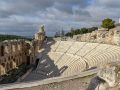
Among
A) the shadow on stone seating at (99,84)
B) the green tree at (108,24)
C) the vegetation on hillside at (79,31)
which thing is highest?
the shadow on stone seating at (99,84)

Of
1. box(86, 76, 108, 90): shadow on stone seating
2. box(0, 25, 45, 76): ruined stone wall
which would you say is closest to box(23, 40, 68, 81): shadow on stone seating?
box(0, 25, 45, 76): ruined stone wall

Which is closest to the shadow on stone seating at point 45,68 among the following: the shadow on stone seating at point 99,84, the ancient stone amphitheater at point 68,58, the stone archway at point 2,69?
the ancient stone amphitheater at point 68,58

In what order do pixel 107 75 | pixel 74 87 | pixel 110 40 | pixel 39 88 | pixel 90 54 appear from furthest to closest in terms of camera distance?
pixel 110 40 → pixel 90 54 → pixel 74 87 → pixel 39 88 → pixel 107 75

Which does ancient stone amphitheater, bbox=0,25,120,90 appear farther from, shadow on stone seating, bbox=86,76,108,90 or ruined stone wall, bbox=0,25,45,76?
shadow on stone seating, bbox=86,76,108,90

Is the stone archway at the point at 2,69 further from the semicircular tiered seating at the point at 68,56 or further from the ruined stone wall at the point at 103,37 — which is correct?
the ruined stone wall at the point at 103,37

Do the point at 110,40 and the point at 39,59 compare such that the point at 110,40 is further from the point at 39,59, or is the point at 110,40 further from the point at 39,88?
A: the point at 39,88

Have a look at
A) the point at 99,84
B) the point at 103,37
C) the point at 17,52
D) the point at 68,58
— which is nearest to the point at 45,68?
the point at 68,58

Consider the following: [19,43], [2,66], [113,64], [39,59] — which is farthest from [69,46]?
[113,64]

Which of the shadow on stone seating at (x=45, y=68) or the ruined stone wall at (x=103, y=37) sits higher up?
the ruined stone wall at (x=103, y=37)

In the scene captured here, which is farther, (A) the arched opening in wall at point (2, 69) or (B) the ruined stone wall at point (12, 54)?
(B) the ruined stone wall at point (12, 54)

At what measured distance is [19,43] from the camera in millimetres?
40188

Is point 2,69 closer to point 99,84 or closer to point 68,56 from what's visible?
point 68,56

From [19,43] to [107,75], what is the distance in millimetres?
37585

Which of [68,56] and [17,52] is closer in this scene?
[68,56]
